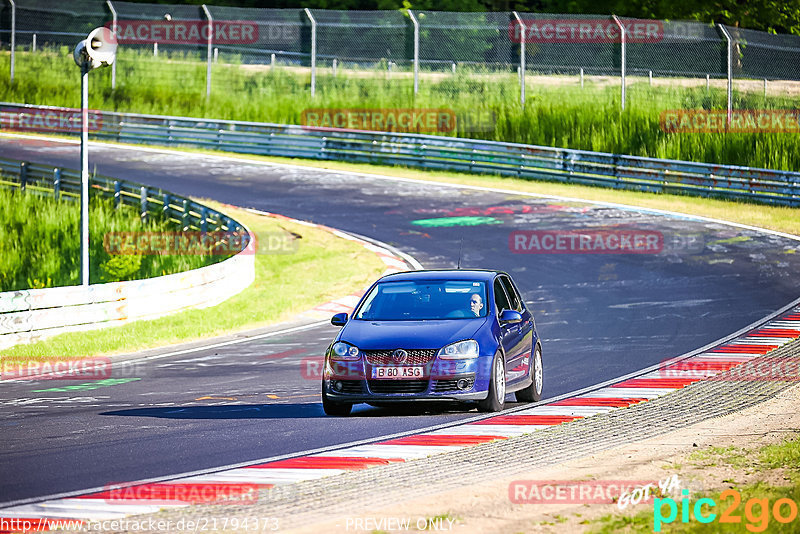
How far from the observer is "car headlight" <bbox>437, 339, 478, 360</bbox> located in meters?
11.0

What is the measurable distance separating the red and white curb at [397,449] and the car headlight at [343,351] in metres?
1.07

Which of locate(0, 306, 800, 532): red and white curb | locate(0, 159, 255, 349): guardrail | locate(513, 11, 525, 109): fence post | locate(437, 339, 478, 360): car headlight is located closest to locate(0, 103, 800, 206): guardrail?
locate(513, 11, 525, 109): fence post

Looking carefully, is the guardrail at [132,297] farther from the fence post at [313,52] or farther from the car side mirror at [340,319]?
the fence post at [313,52]

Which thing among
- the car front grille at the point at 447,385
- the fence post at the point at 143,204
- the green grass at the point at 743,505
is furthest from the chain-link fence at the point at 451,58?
the green grass at the point at 743,505

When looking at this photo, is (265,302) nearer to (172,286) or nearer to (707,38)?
(172,286)

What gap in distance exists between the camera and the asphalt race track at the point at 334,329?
10.1m

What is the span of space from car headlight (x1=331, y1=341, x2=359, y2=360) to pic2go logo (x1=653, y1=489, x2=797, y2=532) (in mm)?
4142

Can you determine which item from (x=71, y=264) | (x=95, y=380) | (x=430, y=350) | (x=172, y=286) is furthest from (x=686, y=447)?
(x=71, y=264)

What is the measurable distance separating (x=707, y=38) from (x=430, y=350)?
2567 centimetres

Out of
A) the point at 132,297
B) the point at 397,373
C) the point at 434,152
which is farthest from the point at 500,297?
the point at 434,152

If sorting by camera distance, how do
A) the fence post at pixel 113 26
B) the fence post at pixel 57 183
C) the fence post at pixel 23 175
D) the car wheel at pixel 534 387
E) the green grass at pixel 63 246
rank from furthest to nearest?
the fence post at pixel 113 26, the fence post at pixel 23 175, the fence post at pixel 57 183, the green grass at pixel 63 246, the car wheel at pixel 534 387

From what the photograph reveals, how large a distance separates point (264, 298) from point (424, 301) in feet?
33.6

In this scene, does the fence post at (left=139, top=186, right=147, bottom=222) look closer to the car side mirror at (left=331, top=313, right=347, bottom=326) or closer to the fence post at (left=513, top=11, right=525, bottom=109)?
the fence post at (left=513, top=11, right=525, bottom=109)

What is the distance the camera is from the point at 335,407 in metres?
11.5
